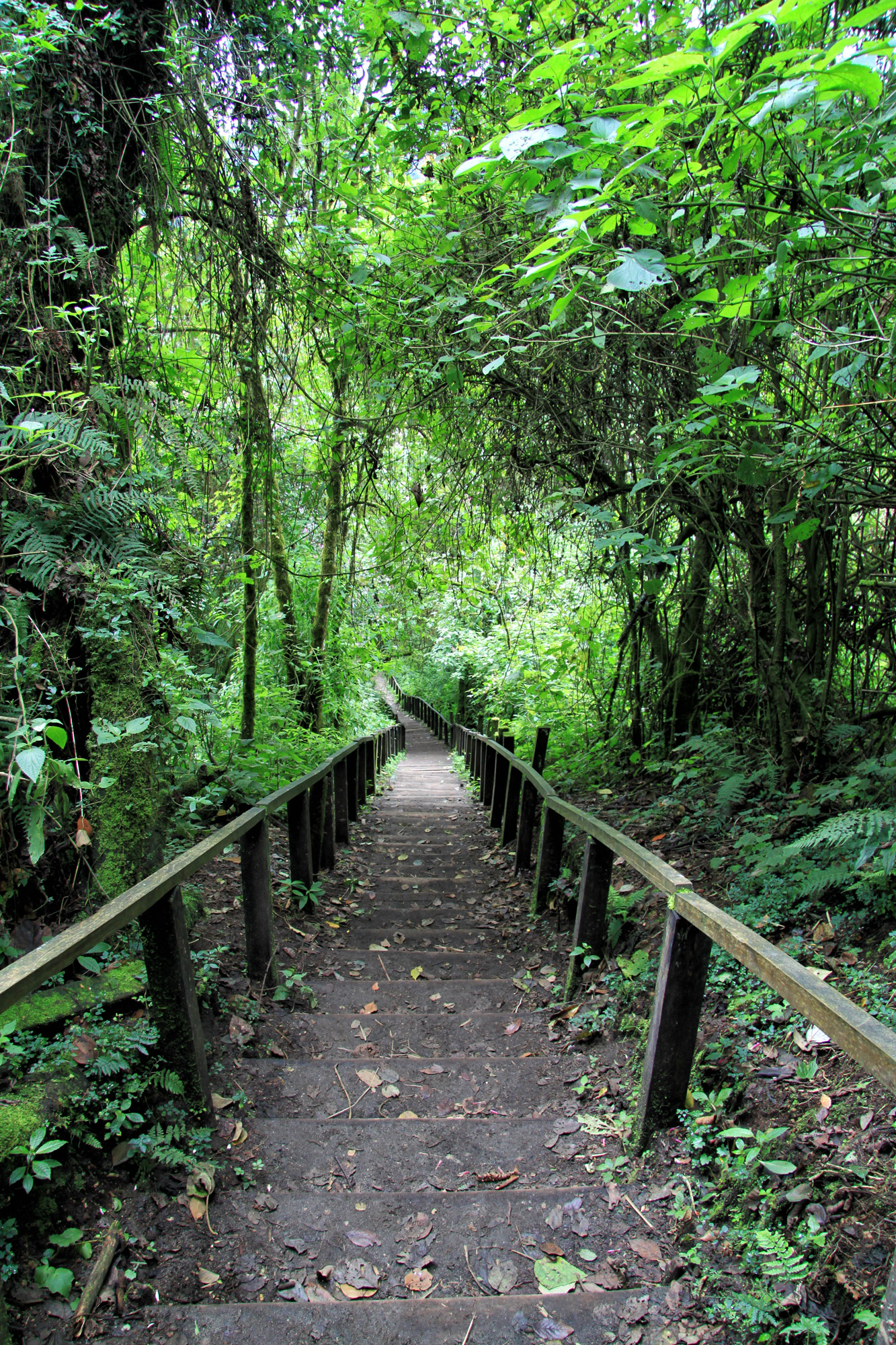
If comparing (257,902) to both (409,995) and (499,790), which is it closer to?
(409,995)

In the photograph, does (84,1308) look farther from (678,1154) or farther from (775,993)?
(775,993)

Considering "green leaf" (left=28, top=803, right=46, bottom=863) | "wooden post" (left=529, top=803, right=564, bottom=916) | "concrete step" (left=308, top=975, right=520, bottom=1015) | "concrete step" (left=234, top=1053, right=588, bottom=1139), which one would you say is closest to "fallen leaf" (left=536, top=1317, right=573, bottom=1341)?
"concrete step" (left=234, top=1053, right=588, bottom=1139)

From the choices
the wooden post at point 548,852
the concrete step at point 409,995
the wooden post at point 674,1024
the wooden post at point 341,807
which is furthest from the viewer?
the wooden post at point 341,807

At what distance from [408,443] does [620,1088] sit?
574 centimetres

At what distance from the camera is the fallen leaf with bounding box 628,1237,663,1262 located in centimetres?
198

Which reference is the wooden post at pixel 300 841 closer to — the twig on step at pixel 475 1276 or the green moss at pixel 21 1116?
the green moss at pixel 21 1116

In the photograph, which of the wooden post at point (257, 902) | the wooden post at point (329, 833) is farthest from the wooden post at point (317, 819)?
the wooden post at point (257, 902)

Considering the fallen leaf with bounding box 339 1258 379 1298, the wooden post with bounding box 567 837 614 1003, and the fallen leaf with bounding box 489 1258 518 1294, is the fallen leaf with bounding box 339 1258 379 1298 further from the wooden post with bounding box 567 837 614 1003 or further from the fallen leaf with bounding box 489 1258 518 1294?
the wooden post with bounding box 567 837 614 1003

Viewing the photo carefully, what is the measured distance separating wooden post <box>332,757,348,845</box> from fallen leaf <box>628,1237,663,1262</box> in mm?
4978

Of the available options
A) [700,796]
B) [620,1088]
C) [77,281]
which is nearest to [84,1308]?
[620,1088]

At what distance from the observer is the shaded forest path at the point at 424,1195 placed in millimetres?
1777

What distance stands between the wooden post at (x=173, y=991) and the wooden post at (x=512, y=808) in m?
4.69

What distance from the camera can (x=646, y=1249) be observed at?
6.59 ft

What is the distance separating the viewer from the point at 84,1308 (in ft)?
5.57
